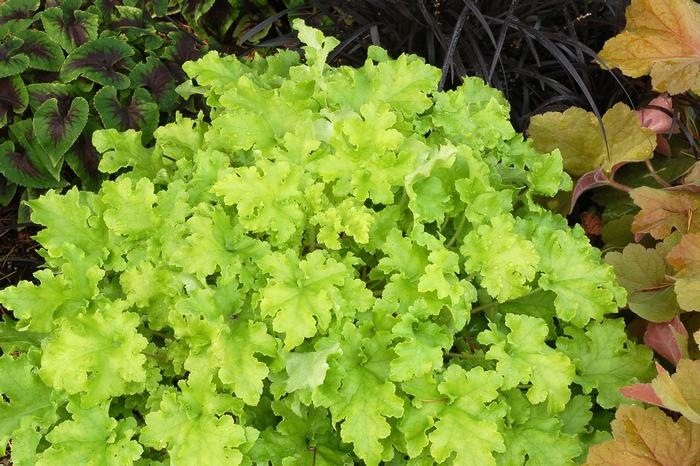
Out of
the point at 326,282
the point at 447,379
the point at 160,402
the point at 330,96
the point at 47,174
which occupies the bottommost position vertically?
the point at 47,174

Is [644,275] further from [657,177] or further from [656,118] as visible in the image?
[656,118]

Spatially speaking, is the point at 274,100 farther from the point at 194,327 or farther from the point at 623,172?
the point at 623,172

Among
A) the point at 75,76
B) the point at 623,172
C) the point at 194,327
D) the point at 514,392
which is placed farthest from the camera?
the point at 75,76

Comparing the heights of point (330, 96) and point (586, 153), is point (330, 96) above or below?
above

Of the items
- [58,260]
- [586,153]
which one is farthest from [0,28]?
[586,153]

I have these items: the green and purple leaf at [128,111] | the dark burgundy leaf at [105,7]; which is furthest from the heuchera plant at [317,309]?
the dark burgundy leaf at [105,7]

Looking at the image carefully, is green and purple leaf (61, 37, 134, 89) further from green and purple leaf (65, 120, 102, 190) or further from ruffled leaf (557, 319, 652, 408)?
ruffled leaf (557, 319, 652, 408)

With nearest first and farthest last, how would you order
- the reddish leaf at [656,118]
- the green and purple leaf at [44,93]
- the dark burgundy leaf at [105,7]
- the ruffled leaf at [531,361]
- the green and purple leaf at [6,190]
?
the ruffled leaf at [531,361]
the reddish leaf at [656,118]
the green and purple leaf at [44,93]
the green and purple leaf at [6,190]
the dark burgundy leaf at [105,7]

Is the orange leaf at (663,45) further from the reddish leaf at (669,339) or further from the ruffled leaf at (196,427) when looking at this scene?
the ruffled leaf at (196,427)
